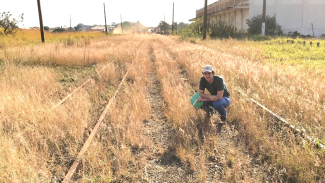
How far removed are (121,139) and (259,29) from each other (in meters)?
32.4

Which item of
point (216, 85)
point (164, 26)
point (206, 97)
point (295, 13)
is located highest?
point (164, 26)

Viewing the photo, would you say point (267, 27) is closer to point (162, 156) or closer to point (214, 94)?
point (214, 94)

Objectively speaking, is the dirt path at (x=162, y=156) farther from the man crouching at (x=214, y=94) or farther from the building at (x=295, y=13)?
the building at (x=295, y=13)

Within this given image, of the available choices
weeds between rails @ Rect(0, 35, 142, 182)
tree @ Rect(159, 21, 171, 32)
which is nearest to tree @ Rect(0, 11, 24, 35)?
weeds between rails @ Rect(0, 35, 142, 182)

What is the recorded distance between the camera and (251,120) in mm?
4020

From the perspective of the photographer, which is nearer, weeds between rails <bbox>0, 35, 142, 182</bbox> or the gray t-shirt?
weeds between rails <bbox>0, 35, 142, 182</bbox>

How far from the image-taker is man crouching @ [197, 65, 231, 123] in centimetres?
412

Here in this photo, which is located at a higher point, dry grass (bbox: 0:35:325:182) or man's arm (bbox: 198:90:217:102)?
man's arm (bbox: 198:90:217:102)

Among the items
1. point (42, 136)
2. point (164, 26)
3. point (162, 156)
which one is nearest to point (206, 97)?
point (162, 156)

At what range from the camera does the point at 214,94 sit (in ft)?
14.5

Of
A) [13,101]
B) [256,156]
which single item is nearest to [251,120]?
[256,156]

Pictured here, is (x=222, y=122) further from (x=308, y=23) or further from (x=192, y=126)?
(x=308, y=23)

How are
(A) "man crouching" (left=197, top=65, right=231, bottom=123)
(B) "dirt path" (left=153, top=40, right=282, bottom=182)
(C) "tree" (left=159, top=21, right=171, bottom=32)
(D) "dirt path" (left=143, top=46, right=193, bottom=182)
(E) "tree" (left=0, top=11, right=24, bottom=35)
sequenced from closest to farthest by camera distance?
(B) "dirt path" (left=153, top=40, right=282, bottom=182)
(D) "dirt path" (left=143, top=46, right=193, bottom=182)
(A) "man crouching" (left=197, top=65, right=231, bottom=123)
(E) "tree" (left=0, top=11, right=24, bottom=35)
(C) "tree" (left=159, top=21, right=171, bottom=32)

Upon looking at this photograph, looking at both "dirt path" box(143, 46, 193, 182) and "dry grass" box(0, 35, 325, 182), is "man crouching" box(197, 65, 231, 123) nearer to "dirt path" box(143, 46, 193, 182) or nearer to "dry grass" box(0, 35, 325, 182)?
"dry grass" box(0, 35, 325, 182)
